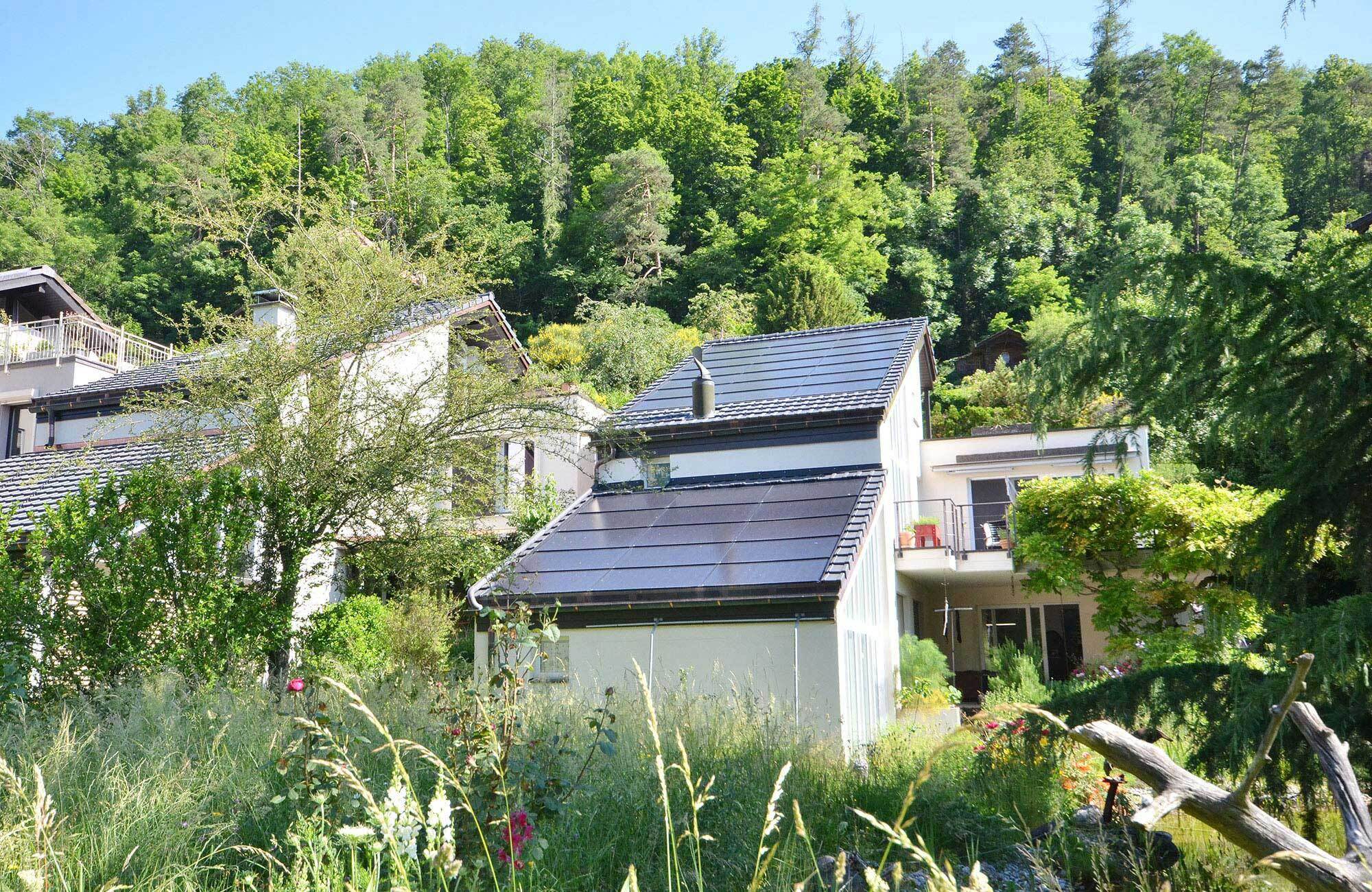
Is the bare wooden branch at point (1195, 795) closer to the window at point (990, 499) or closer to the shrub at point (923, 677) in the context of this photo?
the shrub at point (923, 677)

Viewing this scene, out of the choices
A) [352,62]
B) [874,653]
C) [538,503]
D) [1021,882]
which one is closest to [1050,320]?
[538,503]

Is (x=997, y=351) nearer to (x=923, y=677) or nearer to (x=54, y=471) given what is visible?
(x=923, y=677)

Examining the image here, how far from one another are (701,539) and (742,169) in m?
41.1

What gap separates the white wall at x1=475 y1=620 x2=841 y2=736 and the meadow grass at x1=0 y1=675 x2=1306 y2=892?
10.5 ft

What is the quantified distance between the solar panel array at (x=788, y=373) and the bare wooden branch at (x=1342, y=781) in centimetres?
1262

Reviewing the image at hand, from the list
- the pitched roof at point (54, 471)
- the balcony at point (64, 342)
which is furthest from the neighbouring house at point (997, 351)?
the pitched roof at point (54, 471)

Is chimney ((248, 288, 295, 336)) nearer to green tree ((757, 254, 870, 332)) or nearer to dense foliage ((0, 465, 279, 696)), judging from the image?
dense foliage ((0, 465, 279, 696))

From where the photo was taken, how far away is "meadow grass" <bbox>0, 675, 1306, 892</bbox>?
15.3ft

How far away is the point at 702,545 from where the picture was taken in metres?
13.7

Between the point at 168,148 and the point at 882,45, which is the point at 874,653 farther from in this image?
the point at 882,45

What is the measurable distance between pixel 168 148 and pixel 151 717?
48.2m

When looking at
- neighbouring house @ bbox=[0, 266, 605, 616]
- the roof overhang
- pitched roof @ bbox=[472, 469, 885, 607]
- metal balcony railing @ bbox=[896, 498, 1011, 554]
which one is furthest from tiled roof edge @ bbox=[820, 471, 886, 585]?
the roof overhang

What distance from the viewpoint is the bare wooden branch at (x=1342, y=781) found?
12.4ft

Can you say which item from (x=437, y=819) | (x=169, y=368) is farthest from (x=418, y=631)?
(x=437, y=819)
